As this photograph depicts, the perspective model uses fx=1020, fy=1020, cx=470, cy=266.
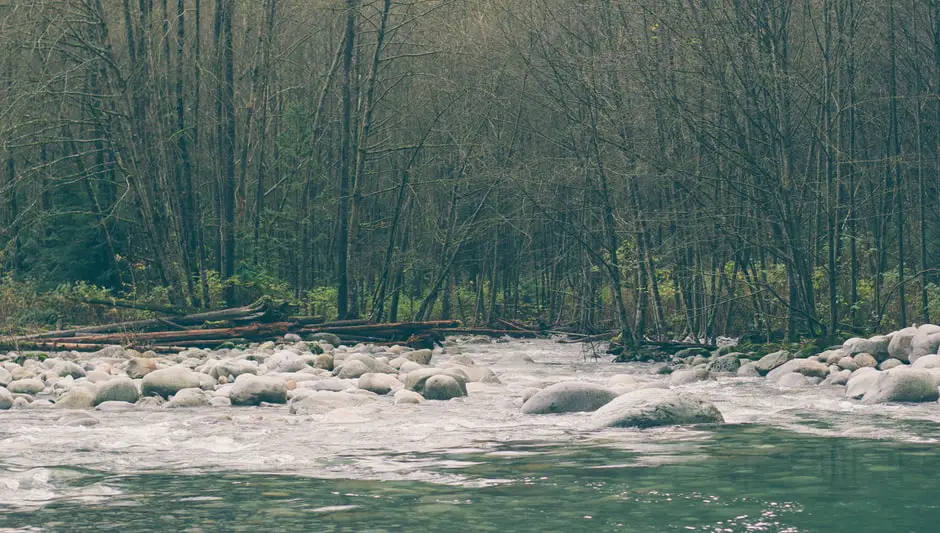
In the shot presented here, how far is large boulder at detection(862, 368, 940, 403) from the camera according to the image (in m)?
6.82

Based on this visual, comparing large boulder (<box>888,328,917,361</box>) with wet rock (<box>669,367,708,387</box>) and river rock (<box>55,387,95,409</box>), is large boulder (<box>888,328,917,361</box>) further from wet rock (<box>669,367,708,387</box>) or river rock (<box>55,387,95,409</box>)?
river rock (<box>55,387,95,409</box>)

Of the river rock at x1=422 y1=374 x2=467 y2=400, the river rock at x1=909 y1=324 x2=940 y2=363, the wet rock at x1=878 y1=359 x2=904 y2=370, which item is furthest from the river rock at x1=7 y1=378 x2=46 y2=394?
the river rock at x1=909 y1=324 x2=940 y2=363

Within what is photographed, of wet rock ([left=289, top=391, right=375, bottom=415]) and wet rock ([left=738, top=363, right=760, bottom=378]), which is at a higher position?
wet rock ([left=289, top=391, right=375, bottom=415])

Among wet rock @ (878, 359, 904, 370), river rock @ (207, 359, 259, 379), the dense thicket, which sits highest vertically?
the dense thicket

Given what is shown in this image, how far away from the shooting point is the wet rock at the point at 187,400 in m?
6.99

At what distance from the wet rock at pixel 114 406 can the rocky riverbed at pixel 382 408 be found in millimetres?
18

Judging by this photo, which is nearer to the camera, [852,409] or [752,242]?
[852,409]

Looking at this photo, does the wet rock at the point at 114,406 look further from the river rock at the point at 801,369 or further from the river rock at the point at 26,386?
the river rock at the point at 801,369

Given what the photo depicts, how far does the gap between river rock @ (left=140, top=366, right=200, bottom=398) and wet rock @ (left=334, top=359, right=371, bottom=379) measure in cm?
145

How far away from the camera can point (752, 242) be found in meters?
10.1

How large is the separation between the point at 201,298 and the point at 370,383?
25.4 feet

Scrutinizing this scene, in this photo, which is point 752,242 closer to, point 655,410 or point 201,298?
point 655,410

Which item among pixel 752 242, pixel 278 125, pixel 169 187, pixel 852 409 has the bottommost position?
pixel 852 409

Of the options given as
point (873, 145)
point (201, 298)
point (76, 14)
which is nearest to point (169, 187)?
point (201, 298)
